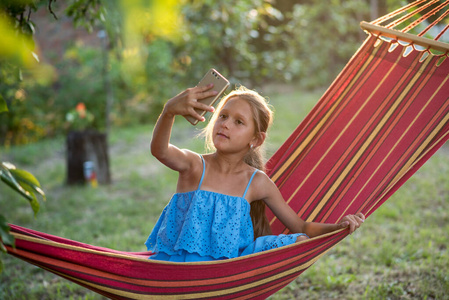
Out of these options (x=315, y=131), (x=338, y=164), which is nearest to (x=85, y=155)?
(x=315, y=131)

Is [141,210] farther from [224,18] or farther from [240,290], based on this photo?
[240,290]

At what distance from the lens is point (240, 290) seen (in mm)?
1537

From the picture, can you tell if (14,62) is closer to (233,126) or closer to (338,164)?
(233,126)

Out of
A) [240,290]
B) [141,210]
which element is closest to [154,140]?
[240,290]

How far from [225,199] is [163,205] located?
2.22m

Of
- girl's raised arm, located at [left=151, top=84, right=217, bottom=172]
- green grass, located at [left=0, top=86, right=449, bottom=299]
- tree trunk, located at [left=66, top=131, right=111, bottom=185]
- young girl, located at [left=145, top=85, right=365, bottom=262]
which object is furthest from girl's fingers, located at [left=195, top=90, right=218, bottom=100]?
tree trunk, located at [left=66, top=131, right=111, bottom=185]

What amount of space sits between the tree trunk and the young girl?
2800 mm

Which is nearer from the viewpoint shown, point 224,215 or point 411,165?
point 224,215

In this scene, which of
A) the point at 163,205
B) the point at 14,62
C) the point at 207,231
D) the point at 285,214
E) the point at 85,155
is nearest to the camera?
the point at 14,62

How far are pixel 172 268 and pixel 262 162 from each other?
26.0 inches

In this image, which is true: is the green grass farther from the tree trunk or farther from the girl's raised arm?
the girl's raised arm

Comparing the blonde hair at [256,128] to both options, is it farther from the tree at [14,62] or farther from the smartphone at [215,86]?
the tree at [14,62]

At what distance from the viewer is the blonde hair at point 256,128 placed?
5.77 ft

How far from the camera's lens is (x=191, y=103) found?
145cm
